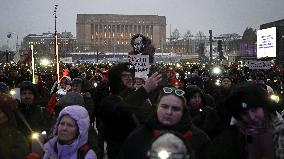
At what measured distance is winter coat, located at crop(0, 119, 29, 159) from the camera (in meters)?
4.18

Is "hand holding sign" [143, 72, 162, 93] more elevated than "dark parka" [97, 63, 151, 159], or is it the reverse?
"hand holding sign" [143, 72, 162, 93]

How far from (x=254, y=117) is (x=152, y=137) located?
0.76 meters

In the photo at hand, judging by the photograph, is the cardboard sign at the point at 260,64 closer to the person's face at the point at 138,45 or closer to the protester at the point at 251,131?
the person's face at the point at 138,45

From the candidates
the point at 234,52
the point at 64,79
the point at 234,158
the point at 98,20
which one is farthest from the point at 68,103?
the point at 98,20

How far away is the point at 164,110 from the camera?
12.2 ft

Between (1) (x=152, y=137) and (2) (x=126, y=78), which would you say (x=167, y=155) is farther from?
(2) (x=126, y=78)

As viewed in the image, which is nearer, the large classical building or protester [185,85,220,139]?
protester [185,85,220,139]

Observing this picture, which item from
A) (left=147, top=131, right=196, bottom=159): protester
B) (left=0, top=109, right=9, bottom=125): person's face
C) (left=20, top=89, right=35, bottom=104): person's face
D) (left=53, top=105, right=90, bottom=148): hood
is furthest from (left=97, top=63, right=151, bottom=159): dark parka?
(left=147, top=131, right=196, bottom=159): protester

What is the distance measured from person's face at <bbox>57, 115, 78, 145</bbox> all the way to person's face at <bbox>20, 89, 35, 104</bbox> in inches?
102

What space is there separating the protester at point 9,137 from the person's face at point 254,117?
1.97 meters

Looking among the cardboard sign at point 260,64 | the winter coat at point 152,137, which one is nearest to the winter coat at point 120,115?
the winter coat at point 152,137

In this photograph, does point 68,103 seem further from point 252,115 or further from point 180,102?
point 252,115

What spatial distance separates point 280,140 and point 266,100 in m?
0.30

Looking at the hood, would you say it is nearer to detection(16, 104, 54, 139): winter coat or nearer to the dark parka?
the dark parka
